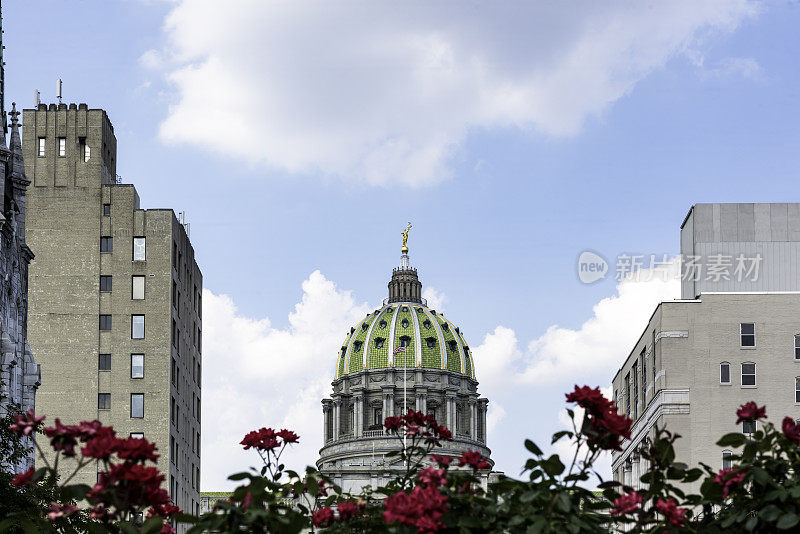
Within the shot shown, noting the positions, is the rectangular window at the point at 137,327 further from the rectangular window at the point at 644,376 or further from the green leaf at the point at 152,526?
the green leaf at the point at 152,526

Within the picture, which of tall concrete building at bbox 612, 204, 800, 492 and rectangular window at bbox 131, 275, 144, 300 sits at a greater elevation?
rectangular window at bbox 131, 275, 144, 300

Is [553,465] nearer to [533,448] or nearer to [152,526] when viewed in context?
[533,448]

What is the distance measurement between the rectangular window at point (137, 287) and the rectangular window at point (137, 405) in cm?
594

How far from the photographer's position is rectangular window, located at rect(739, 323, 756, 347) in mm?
70688

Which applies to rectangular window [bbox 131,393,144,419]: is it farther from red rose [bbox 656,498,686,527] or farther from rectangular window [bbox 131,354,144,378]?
red rose [bbox 656,498,686,527]

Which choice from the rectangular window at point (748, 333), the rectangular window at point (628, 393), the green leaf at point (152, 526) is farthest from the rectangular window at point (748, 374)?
the green leaf at point (152, 526)

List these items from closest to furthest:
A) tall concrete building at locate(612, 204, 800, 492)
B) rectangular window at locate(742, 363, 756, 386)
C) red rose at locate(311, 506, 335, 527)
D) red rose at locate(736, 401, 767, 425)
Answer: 1. red rose at locate(736, 401, 767, 425)
2. red rose at locate(311, 506, 335, 527)
3. tall concrete building at locate(612, 204, 800, 492)
4. rectangular window at locate(742, 363, 756, 386)

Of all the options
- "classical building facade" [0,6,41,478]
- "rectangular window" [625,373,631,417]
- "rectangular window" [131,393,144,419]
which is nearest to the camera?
"classical building facade" [0,6,41,478]

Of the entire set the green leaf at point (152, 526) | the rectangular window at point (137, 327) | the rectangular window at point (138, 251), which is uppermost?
the rectangular window at point (138, 251)

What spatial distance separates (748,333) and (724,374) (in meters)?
2.49

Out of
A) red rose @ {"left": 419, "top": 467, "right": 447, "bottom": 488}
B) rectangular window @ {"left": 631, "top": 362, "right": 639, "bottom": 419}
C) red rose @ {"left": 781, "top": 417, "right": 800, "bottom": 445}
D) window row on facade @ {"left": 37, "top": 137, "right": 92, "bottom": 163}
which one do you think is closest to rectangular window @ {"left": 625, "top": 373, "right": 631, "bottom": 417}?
rectangular window @ {"left": 631, "top": 362, "right": 639, "bottom": 419}

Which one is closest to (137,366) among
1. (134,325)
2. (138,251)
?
(134,325)

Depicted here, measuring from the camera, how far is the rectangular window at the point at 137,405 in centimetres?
7938

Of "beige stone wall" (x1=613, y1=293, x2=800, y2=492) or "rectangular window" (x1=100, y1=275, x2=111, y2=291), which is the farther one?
"rectangular window" (x1=100, y1=275, x2=111, y2=291)
